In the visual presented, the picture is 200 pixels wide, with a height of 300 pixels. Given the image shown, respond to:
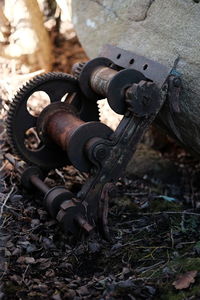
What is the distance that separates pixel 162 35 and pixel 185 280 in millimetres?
1745

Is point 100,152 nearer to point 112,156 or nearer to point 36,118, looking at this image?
point 112,156

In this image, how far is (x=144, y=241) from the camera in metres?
3.13

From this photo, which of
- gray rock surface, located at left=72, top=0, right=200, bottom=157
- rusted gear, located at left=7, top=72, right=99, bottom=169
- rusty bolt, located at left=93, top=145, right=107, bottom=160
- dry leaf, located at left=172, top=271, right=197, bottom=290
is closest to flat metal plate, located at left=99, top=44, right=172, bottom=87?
gray rock surface, located at left=72, top=0, right=200, bottom=157

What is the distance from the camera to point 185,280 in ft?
8.41

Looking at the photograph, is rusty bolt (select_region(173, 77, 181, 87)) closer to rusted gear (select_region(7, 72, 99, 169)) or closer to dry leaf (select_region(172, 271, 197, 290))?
rusted gear (select_region(7, 72, 99, 169))

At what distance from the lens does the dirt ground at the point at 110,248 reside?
259 cm

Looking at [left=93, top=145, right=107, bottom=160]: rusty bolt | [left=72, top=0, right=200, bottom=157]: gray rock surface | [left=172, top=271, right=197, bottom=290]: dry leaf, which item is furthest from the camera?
[left=72, top=0, right=200, bottom=157]: gray rock surface

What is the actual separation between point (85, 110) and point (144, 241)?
1.04m

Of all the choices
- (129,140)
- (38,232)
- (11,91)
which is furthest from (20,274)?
(11,91)

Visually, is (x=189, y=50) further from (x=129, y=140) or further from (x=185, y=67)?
(x=129, y=140)

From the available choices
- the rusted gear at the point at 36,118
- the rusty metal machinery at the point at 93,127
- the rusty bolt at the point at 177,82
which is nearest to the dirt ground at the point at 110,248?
the rusty metal machinery at the point at 93,127

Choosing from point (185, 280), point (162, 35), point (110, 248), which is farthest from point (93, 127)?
point (185, 280)

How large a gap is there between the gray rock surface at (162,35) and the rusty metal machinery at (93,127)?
0.43ft

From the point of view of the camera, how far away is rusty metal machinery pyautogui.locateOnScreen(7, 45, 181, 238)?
303 cm
